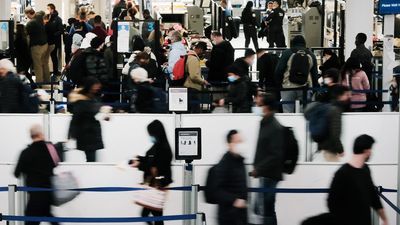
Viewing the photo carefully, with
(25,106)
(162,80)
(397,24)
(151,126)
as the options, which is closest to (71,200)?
(151,126)

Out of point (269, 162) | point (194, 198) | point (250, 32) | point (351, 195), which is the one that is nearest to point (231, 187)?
point (194, 198)

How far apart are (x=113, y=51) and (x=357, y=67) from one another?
5160 mm

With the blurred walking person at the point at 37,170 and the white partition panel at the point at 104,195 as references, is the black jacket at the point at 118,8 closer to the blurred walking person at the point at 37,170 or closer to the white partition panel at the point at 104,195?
the white partition panel at the point at 104,195

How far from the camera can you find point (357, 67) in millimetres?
15898

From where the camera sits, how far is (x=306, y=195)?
33.2 ft

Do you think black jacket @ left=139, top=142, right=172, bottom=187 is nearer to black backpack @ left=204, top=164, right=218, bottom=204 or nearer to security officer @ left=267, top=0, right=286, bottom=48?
black backpack @ left=204, top=164, right=218, bottom=204

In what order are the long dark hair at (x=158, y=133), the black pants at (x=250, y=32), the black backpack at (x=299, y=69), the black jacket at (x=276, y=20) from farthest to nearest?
the black pants at (x=250, y=32) < the black jacket at (x=276, y=20) < the black backpack at (x=299, y=69) < the long dark hair at (x=158, y=133)

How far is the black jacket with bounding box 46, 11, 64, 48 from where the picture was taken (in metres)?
24.0

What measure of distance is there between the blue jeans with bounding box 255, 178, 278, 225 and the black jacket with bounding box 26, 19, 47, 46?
13649mm

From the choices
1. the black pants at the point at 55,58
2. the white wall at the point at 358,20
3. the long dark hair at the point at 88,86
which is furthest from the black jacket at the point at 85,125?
the black pants at the point at 55,58

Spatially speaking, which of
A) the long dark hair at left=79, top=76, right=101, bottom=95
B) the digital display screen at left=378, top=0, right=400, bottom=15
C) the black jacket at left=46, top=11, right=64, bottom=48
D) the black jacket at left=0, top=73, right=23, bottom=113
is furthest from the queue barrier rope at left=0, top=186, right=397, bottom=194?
the black jacket at left=46, top=11, right=64, bottom=48

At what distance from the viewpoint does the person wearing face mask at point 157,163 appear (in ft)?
31.9

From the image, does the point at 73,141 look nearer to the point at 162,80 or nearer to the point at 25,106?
the point at 25,106

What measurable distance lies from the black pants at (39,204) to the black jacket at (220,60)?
845 centimetres
